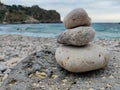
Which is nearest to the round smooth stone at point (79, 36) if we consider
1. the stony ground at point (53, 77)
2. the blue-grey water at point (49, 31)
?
the stony ground at point (53, 77)

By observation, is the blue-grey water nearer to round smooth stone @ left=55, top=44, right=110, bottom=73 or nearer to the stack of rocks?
the stack of rocks

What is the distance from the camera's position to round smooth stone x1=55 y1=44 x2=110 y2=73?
193 inches

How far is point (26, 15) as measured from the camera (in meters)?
92.1

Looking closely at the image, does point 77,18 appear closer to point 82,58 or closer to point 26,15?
point 82,58

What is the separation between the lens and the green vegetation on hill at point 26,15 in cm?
8662

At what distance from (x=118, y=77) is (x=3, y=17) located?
84929mm

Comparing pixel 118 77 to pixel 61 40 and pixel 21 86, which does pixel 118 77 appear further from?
pixel 21 86

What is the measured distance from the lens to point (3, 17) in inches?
3438

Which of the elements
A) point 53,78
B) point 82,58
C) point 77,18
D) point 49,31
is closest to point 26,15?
point 49,31

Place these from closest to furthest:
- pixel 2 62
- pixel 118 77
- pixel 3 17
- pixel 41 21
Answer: pixel 118 77
pixel 2 62
pixel 3 17
pixel 41 21

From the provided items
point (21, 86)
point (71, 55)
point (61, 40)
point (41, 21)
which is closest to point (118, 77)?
point (71, 55)

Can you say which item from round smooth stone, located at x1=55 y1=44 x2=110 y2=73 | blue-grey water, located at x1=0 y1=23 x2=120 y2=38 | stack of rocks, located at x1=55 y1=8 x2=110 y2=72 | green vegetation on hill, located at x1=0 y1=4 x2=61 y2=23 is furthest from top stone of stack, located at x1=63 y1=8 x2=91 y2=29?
green vegetation on hill, located at x1=0 y1=4 x2=61 y2=23

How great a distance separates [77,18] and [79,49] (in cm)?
60

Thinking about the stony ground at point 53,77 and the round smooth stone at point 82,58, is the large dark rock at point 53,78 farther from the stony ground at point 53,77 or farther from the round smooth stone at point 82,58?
the round smooth stone at point 82,58
